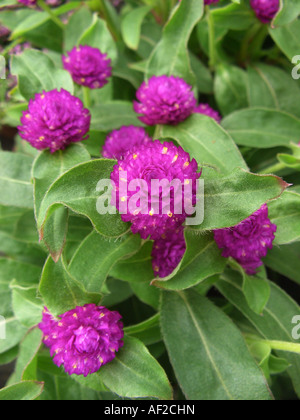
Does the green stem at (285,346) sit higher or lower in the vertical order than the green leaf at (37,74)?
lower

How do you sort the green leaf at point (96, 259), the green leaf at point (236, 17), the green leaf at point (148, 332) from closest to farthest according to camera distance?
the green leaf at point (96, 259)
the green leaf at point (148, 332)
the green leaf at point (236, 17)

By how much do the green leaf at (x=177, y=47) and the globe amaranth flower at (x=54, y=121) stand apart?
0.26m

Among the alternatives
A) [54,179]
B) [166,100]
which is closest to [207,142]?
[166,100]

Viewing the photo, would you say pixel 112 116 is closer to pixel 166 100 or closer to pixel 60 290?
pixel 166 100

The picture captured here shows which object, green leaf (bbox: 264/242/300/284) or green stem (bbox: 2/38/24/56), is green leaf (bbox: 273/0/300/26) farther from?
green stem (bbox: 2/38/24/56)

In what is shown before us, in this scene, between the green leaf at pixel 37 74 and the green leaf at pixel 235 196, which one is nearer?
the green leaf at pixel 235 196

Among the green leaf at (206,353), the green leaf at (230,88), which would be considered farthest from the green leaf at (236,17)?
the green leaf at (206,353)

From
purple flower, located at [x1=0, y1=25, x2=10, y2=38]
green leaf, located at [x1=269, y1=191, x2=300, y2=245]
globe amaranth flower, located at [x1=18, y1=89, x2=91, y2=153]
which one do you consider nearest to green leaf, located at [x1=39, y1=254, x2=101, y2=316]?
globe amaranth flower, located at [x1=18, y1=89, x2=91, y2=153]

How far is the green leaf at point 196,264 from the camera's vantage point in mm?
685

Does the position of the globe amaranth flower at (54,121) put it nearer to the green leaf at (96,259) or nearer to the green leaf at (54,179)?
the green leaf at (54,179)
